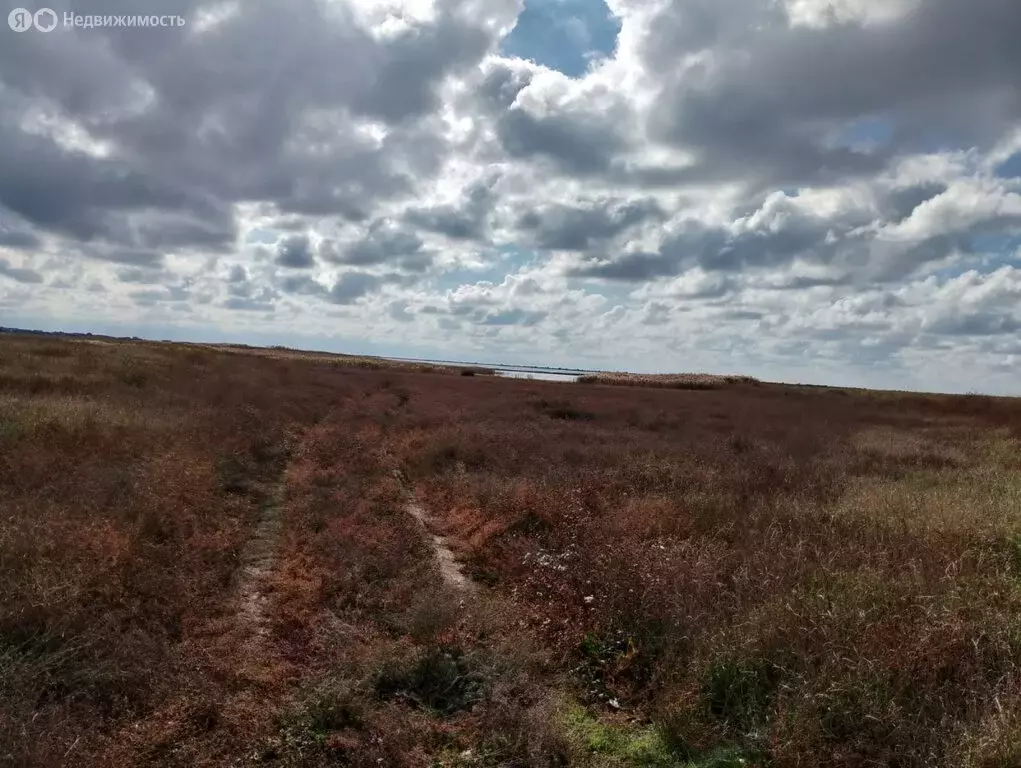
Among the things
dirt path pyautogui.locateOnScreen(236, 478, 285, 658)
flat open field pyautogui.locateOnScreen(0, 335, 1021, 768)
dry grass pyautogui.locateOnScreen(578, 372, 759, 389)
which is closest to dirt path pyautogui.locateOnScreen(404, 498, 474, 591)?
flat open field pyautogui.locateOnScreen(0, 335, 1021, 768)

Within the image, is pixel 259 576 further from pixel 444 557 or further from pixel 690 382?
pixel 690 382

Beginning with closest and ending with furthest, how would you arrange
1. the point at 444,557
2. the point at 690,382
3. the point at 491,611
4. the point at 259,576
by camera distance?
the point at 491,611 → the point at 259,576 → the point at 444,557 → the point at 690,382

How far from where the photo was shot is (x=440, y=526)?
41.5ft

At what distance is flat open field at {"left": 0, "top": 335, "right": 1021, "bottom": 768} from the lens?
5.39 metres

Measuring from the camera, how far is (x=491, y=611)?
810 centimetres

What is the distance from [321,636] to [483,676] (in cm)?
199

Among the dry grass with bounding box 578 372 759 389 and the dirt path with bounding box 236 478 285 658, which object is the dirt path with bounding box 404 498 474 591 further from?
the dry grass with bounding box 578 372 759 389

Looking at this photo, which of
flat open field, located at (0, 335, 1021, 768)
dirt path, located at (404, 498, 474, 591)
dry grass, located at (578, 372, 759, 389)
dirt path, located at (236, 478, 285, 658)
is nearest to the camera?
flat open field, located at (0, 335, 1021, 768)

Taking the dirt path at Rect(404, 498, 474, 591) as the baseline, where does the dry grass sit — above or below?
above

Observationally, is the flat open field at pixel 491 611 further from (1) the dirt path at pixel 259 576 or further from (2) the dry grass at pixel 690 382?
(2) the dry grass at pixel 690 382

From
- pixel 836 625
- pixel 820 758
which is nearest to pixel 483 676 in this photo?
pixel 820 758

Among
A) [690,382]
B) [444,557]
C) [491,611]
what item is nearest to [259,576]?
[444,557]

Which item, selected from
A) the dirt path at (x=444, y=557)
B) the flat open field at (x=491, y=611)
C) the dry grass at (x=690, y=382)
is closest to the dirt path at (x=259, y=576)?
the flat open field at (x=491, y=611)

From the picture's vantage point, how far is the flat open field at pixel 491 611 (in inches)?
212
